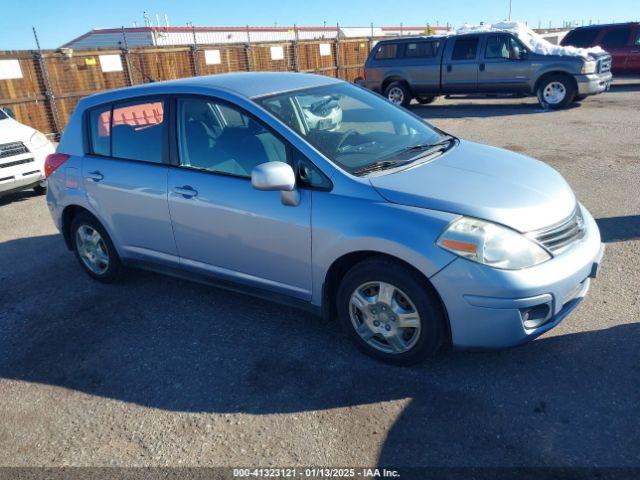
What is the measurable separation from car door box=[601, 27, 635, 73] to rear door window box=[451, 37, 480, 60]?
5.50 meters

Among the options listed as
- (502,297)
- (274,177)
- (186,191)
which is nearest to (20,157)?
(186,191)

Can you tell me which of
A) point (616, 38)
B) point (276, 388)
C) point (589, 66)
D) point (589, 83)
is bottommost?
point (276, 388)

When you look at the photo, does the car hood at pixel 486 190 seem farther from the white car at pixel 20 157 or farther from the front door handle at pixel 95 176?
the white car at pixel 20 157

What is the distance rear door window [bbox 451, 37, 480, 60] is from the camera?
14031 mm

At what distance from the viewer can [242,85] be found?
12.9 ft

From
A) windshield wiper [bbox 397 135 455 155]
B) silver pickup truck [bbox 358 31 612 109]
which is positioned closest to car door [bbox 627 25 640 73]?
silver pickup truck [bbox 358 31 612 109]

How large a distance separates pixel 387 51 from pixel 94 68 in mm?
8000

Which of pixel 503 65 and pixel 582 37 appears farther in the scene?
pixel 582 37

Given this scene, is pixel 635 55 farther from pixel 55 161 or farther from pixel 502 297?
pixel 55 161

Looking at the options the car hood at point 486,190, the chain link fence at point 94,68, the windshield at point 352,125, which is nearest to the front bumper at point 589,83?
the chain link fence at point 94,68

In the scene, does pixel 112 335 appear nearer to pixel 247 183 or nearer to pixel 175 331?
pixel 175 331

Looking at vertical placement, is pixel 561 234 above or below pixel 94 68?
below

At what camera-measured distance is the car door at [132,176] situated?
4.09m

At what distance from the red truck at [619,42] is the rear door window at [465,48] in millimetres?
5237
